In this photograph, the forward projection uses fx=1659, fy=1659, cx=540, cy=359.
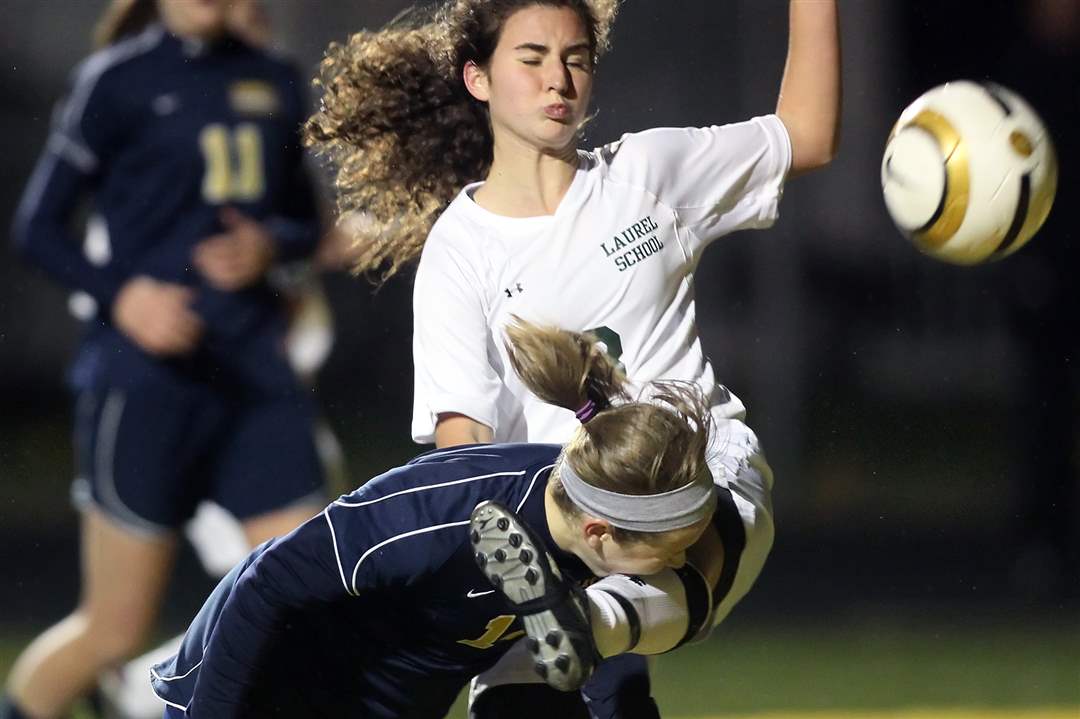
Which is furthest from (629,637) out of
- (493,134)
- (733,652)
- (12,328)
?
(12,328)

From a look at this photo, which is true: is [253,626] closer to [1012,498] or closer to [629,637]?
[629,637]

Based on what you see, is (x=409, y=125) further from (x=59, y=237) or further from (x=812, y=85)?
(x=59, y=237)

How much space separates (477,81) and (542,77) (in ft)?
0.53

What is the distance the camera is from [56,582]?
5141 millimetres

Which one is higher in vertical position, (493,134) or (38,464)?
(493,134)

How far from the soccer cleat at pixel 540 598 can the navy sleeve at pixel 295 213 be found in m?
2.03

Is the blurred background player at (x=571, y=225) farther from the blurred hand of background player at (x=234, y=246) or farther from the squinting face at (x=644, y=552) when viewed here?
the blurred hand of background player at (x=234, y=246)

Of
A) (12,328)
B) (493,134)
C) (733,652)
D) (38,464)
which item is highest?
(493,134)

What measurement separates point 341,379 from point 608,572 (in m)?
3.20

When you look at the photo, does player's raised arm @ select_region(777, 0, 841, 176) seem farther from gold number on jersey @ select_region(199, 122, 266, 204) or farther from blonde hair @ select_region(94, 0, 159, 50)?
blonde hair @ select_region(94, 0, 159, 50)

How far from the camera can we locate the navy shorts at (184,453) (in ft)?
12.6

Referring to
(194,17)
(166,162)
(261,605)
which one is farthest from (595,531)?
(194,17)

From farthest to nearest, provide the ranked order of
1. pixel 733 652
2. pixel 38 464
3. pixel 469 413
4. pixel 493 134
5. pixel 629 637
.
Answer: pixel 38 464, pixel 733 652, pixel 493 134, pixel 469 413, pixel 629 637

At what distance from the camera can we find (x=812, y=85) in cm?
287
